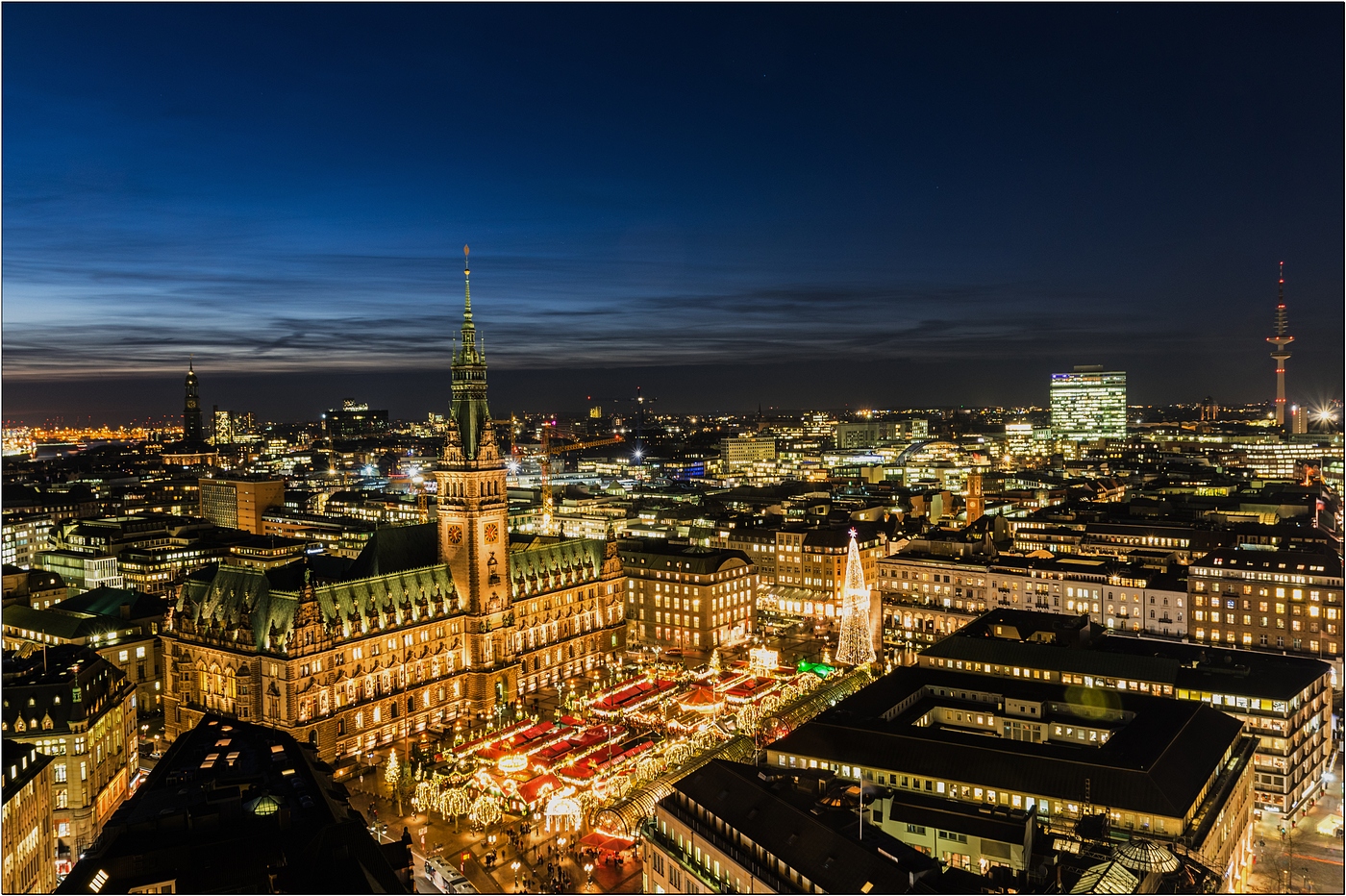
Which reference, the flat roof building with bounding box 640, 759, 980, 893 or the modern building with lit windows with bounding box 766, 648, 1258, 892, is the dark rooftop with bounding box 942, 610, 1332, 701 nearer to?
the modern building with lit windows with bounding box 766, 648, 1258, 892

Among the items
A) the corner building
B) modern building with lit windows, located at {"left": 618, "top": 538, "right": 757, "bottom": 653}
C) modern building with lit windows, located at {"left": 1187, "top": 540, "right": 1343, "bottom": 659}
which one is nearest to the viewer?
the corner building

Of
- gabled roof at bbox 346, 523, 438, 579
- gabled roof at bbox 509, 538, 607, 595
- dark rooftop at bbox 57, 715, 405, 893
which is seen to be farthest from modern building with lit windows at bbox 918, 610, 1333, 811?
dark rooftop at bbox 57, 715, 405, 893

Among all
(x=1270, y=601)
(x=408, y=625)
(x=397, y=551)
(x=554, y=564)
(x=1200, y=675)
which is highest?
(x=397, y=551)

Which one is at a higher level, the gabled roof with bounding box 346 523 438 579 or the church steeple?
the church steeple

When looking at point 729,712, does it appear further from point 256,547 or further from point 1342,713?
point 256,547

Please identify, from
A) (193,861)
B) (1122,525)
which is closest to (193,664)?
(193,861)

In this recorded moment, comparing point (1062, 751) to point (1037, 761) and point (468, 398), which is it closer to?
point (1037, 761)

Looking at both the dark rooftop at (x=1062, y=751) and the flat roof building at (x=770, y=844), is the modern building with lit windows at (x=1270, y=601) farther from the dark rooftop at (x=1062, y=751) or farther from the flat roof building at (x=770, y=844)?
the flat roof building at (x=770, y=844)

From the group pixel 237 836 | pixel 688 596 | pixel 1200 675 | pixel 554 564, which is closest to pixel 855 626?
pixel 688 596
